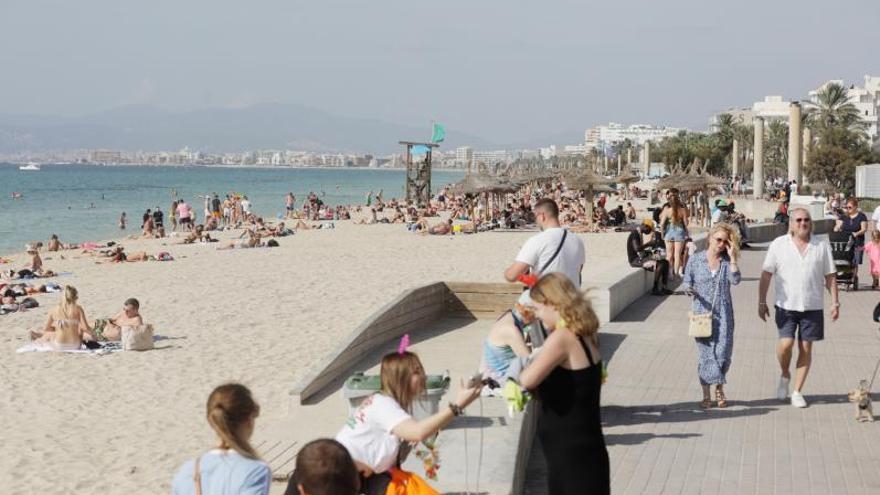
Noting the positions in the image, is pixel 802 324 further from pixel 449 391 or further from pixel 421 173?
pixel 421 173

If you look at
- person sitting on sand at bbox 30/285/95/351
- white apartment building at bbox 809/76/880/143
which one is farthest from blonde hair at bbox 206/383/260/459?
white apartment building at bbox 809/76/880/143

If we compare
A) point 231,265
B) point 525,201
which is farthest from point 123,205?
point 231,265

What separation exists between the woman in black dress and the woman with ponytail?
1033 millimetres

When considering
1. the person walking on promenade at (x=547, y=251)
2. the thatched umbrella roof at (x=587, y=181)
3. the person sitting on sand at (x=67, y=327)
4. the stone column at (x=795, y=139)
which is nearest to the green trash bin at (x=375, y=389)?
the person walking on promenade at (x=547, y=251)

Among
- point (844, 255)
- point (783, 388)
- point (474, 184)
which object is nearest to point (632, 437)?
point (783, 388)

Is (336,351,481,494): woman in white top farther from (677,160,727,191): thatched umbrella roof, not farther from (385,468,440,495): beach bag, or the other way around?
(677,160,727,191): thatched umbrella roof

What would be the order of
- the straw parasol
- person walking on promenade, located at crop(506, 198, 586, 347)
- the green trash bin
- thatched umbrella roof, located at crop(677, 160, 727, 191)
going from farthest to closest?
the straw parasol, thatched umbrella roof, located at crop(677, 160, 727, 191), person walking on promenade, located at crop(506, 198, 586, 347), the green trash bin

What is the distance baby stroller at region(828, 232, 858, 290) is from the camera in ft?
48.1

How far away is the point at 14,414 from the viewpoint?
9578mm

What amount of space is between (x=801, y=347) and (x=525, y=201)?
111 feet

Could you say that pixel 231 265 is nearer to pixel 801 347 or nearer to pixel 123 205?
pixel 801 347

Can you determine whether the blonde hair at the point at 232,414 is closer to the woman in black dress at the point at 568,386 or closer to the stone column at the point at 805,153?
the woman in black dress at the point at 568,386

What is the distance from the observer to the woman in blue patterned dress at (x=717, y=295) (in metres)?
7.61

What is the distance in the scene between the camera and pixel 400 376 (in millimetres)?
4016
